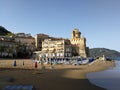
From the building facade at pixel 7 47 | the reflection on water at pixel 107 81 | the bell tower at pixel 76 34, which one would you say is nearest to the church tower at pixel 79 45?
the bell tower at pixel 76 34

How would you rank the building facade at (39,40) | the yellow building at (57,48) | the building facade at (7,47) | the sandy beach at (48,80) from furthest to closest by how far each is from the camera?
1. the building facade at (39,40)
2. the yellow building at (57,48)
3. the building facade at (7,47)
4. the sandy beach at (48,80)

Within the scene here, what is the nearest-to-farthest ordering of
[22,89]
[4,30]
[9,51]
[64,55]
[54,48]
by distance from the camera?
[22,89] → [9,51] → [64,55] → [54,48] → [4,30]

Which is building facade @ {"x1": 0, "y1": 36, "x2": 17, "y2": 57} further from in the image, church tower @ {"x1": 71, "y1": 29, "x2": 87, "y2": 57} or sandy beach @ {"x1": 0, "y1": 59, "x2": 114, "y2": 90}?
sandy beach @ {"x1": 0, "y1": 59, "x2": 114, "y2": 90}

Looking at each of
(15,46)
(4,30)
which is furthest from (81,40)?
(4,30)

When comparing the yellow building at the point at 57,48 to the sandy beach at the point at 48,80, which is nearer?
the sandy beach at the point at 48,80

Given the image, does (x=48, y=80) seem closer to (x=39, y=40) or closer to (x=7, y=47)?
(x=7, y=47)

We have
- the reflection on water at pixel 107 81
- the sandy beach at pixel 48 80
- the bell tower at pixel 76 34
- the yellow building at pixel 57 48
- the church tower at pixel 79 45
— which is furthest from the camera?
the bell tower at pixel 76 34

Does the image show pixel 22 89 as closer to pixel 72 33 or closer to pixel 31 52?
pixel 31 52

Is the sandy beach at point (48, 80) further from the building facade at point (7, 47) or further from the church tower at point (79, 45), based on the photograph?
the church tower at point (79, 45)

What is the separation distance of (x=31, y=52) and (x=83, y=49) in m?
31.0

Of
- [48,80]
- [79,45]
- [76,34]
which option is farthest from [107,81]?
[76,34]

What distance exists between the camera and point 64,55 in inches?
4262

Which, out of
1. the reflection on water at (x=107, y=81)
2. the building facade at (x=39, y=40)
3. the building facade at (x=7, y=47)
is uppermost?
the building facade at (x=39, y=40)

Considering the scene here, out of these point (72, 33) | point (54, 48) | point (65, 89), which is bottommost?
point (65, 89)
